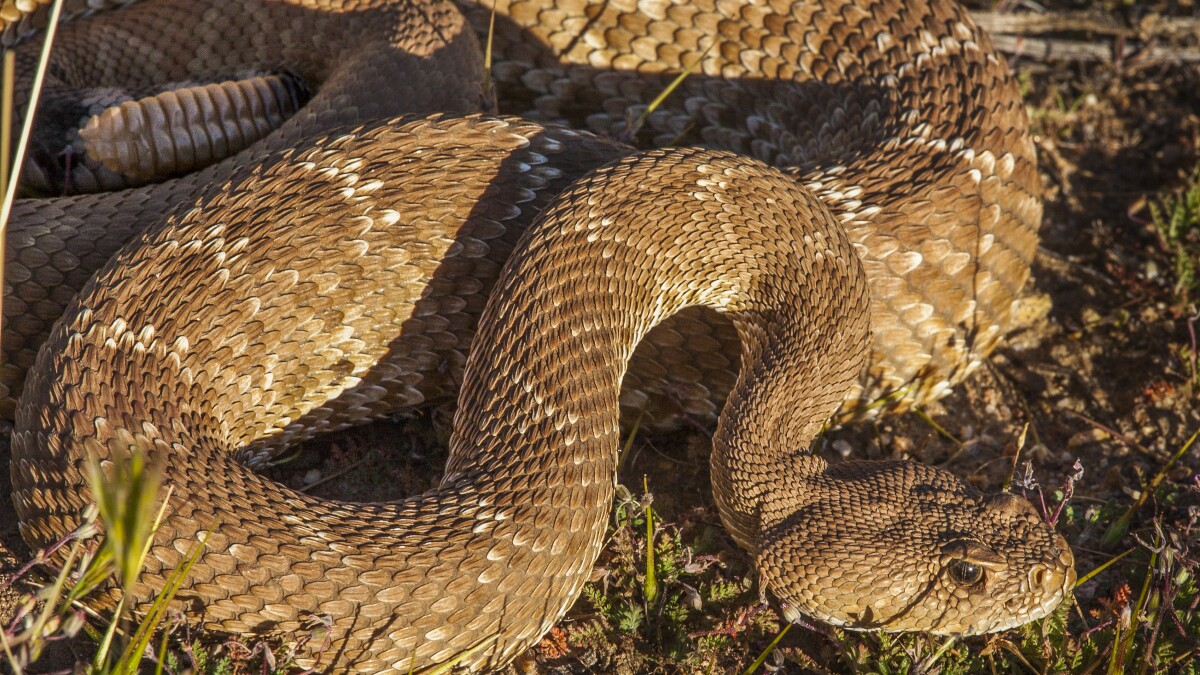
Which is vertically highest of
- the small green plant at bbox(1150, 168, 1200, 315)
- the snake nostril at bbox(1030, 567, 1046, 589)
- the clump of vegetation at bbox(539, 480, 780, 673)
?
the small green plant at bbox(1150, 168, 1200, 315)

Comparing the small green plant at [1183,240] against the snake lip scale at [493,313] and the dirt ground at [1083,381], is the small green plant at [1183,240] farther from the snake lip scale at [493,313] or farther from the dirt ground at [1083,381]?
the snake lip scale at [493,313]

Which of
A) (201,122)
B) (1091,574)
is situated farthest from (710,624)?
(201,122)

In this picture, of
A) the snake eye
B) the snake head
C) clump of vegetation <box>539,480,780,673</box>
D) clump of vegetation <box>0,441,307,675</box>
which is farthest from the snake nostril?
clump of vegetation <box>0,441,307,675</box>

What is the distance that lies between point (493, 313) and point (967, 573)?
6.77ft

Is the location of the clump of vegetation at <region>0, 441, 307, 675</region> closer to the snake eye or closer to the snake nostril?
the snake eye

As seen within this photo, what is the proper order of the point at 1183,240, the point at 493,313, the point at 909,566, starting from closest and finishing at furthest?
1. the point at 909,566
2. the point at 493,313
3. the point at 1183,240

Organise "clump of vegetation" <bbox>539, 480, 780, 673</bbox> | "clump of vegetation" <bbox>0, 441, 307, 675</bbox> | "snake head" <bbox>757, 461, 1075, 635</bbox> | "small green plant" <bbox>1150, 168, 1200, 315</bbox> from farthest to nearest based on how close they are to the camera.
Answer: "small green plant" <bbox>1150, 168, 1200, 315</bbox> → "clump of vegetation" <bbox>539, 480, 780, 673</bbox> → "snake head" <bbox>757, 461, 1075, 635</bbox> → "clump of vegetation" <bbox>0, 441, 307, 675</bbox>

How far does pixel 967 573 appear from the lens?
4.11 meters

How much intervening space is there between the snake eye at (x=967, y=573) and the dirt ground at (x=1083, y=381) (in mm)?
726

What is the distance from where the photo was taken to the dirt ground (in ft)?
16.5

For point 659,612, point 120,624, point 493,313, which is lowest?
point 659,612

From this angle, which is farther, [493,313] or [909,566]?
[493,313]

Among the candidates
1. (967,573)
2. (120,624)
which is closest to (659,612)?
(967,573)

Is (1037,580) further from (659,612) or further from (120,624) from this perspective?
(120,624)
